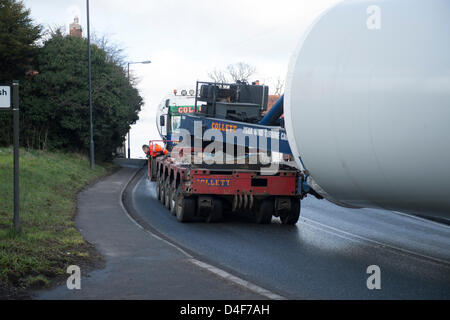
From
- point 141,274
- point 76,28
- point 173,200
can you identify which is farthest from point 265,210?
point 76,28

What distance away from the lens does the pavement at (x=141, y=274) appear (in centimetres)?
657

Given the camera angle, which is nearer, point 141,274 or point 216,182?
point 141,274

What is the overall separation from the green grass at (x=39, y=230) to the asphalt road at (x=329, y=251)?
205 cm

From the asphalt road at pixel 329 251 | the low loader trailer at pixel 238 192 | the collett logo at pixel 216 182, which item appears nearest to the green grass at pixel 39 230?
the asphalt road at pixel 329 251

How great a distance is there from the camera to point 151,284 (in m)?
7.04

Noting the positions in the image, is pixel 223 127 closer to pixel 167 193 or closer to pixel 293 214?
pixel 293 214

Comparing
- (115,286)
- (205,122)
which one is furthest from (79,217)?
(115,286)

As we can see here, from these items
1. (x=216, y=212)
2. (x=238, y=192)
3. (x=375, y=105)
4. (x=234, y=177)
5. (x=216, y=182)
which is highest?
(x=375, y=105)

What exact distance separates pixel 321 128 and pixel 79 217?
7764mm

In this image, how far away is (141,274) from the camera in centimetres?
758

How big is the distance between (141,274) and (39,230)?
11.8 ft

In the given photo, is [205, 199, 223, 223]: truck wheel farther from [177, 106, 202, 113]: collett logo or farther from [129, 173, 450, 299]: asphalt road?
[177, 106, 202, 113]: collett logo

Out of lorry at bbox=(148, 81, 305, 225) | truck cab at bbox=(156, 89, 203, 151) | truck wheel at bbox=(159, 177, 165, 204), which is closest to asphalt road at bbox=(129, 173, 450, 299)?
lorry at bbox=(148, 81, 305, 225)
